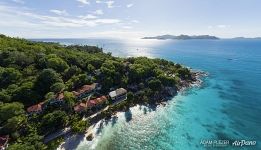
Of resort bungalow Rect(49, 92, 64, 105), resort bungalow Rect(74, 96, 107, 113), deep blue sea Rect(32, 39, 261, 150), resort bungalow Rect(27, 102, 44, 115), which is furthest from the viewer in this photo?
resort bungalow Rect(49, 92, 64, 105)

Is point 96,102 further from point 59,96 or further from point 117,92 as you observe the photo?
point 59,96

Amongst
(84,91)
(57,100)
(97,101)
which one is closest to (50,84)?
(57,100)

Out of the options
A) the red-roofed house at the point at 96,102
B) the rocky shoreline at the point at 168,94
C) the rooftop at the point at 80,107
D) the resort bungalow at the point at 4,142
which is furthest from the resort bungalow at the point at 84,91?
the resort bungalow at the point at 4,142

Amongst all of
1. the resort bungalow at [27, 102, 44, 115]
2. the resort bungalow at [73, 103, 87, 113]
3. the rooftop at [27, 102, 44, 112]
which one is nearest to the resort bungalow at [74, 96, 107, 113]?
the resort bungalow at [73, 103, 87, 113]

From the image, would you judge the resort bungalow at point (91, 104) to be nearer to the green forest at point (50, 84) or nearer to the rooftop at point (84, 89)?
the green forest at point (50, 84)

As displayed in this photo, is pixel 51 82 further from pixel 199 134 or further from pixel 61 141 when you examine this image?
pixel 199 134

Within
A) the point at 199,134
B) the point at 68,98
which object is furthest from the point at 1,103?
the point at 199,134

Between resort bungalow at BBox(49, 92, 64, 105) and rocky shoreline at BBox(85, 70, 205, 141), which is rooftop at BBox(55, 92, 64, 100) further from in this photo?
rocky shoreline at BBox(85, 70, 205, 141)
